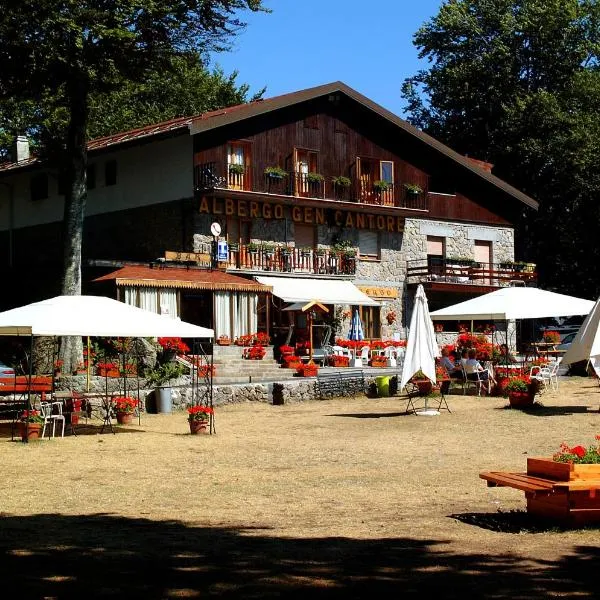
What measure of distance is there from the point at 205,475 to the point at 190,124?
2209 centimetres

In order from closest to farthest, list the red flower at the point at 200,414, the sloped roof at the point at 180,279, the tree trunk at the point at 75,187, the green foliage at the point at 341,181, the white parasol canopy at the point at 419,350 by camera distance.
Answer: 1. the red flower at the point at 200,414
2. the white parasol canopy at the point at 419,350
3. the tree trunk at the point at 75,187
4. the sloped roof at the point at 180,279
5. the green foliage at the point at 341,181

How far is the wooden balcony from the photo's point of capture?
4138 cm

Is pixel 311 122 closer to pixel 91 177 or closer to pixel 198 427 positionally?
pixel 91 177

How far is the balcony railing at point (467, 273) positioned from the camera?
136 ft

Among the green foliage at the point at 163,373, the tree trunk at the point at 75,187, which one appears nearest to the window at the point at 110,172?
the tree trunk at the point at 75,187

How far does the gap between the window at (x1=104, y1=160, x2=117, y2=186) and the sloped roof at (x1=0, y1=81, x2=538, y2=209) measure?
2.37 feet

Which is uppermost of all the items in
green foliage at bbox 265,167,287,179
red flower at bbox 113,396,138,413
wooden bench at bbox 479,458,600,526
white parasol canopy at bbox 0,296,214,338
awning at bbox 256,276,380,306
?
green foliage at bbox 265,167,287,179

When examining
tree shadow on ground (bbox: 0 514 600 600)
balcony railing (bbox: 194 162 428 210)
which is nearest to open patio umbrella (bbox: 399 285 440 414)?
tree shadow on ground (bbox: 0 514 600 600)

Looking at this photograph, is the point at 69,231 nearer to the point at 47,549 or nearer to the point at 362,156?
the point at 362,156

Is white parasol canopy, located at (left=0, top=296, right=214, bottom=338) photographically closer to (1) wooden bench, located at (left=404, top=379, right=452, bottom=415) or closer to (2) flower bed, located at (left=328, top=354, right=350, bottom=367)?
(1) wooden bench, located at (left=404, top=379, right=452, bottom=415)

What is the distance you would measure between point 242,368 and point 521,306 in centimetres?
888

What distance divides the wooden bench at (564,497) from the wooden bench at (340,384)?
16.4m

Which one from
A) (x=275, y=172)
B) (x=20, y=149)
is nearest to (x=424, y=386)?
(x=275, y=172)

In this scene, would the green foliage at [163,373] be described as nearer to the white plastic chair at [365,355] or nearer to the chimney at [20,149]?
the white plastic chair at [365,355]
